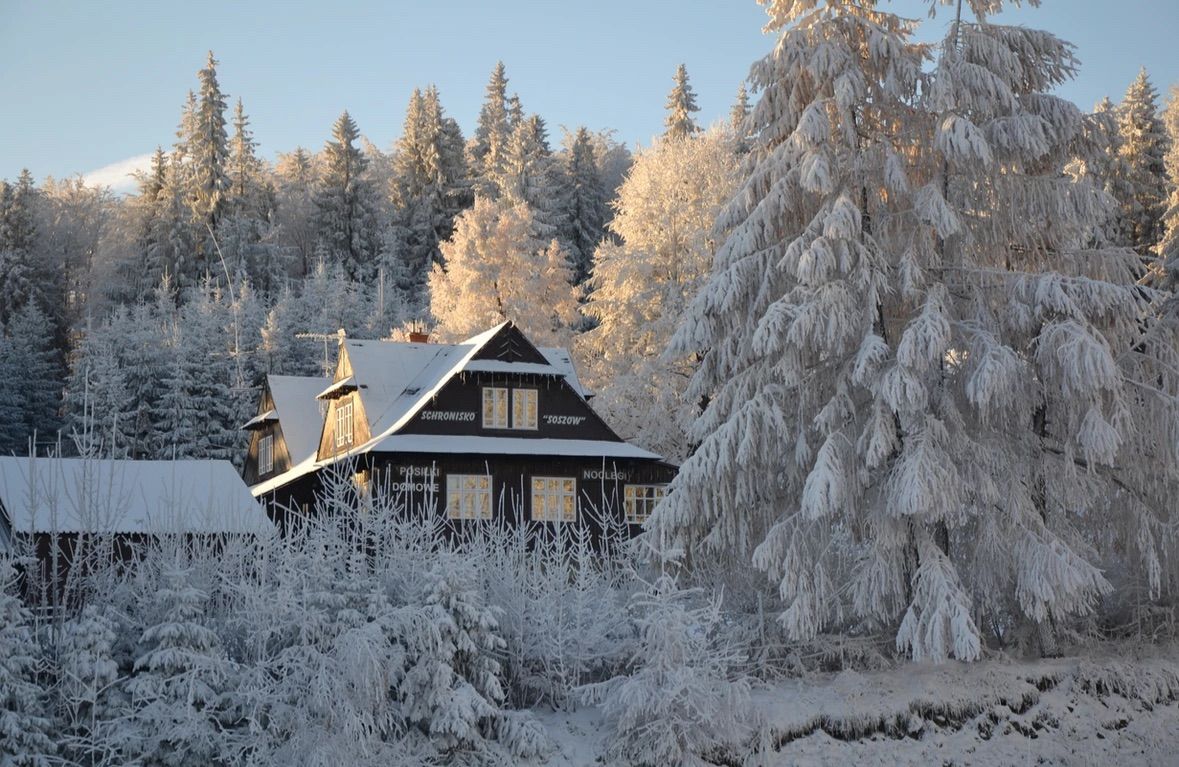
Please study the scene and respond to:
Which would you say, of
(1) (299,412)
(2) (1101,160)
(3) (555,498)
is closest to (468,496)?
(3) (555,498)

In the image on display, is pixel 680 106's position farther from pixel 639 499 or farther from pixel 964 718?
pixel 964 718

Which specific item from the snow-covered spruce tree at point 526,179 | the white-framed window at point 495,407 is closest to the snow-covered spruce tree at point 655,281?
the white-framed window at point 495,407

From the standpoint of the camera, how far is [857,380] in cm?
1641

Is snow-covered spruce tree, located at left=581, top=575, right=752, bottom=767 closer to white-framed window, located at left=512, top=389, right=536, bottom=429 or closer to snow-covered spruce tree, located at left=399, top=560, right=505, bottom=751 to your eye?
snow-covered spruce tree, located at left=399, top=560, right=505, bottom=751

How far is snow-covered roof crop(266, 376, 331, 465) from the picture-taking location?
38344 mm

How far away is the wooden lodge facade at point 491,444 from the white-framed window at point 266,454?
20.6 feet

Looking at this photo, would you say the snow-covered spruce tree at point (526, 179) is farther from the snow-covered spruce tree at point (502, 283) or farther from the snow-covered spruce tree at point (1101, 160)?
the snow-covered spruce tree at point (1101, 160)

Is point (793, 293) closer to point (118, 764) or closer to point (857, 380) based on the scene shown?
point (857, 380)

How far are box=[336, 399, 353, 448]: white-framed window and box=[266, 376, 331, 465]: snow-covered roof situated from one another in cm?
232

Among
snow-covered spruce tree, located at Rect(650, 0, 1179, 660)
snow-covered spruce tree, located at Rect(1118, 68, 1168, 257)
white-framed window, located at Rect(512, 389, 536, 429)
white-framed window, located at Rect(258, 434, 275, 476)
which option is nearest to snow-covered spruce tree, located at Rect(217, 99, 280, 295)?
white-framed window, located at Rect(258, 434, 275, 476)

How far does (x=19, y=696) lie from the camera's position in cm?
1235

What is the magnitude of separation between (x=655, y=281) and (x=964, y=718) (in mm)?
21347

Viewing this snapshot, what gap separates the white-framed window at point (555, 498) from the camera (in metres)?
31.2

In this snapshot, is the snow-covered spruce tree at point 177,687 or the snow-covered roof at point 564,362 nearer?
the snow-covered spruce tree at point 177,687
